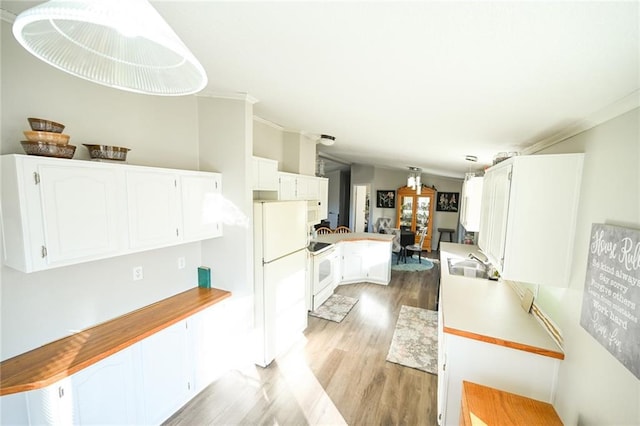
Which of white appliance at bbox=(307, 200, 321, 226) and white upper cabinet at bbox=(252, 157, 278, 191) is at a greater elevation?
white upper cabinet at bbox=(252, 157, 278, 191)

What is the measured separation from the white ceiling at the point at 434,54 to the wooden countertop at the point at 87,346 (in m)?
1.90

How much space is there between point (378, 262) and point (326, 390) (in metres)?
3.09

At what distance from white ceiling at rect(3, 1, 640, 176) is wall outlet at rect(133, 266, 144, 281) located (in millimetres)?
1660

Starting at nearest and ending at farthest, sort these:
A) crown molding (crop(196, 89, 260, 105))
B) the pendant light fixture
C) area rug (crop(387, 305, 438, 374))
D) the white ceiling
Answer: the pendant light fixture, the white ceiling, crown molding (crop(196, 89, 260, 105)), area rug (crop(387, 305, 438, 374))

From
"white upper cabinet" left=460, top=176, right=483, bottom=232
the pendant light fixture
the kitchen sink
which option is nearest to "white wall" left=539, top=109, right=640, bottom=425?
"white upper cabinet" left=460, top=176, right=483, bottom=232

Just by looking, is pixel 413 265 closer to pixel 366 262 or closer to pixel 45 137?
pixel 366 262

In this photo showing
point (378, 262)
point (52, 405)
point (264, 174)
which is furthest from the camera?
point (378, 262)

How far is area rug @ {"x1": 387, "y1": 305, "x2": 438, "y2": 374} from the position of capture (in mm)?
2871

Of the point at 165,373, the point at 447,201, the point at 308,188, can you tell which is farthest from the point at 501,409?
the point at 447,201

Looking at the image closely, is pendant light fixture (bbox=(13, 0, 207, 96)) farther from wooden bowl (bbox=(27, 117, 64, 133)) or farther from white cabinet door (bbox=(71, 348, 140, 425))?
white cabinet door (bbox=(71, 348, 140, 425))

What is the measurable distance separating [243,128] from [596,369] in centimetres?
279

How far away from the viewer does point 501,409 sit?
57.2 inches

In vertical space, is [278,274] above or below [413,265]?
above

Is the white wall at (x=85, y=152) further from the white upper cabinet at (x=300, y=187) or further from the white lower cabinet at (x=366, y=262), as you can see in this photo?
the white lower cabinet at (x=366, y=262)
